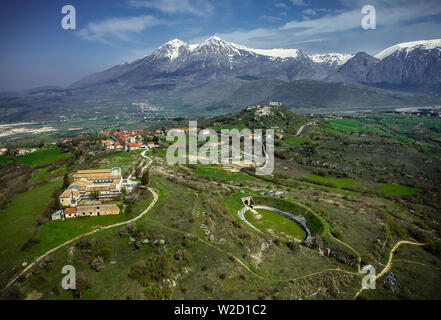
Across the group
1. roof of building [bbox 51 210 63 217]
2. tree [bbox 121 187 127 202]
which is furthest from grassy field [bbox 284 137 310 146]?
roof of building [bbox 51 210 63 217]

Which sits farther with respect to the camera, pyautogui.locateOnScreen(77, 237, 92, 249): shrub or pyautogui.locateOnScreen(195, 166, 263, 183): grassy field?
pyautogui.locateOnScreen(195, 166, 263, 183): grassy field

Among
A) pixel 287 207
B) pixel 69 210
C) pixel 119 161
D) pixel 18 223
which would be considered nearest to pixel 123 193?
pixel 69 210

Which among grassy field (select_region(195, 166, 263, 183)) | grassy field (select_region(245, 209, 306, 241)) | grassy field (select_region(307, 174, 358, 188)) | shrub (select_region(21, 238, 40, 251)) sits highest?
grassy field (select_region(195, 166, 263, 183))

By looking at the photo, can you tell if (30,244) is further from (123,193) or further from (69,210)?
(123,193)

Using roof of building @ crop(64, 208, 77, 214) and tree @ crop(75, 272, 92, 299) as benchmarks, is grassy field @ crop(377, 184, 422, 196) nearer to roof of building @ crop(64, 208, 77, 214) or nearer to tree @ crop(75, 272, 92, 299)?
tree @ crop(75, 272, 92, 299)

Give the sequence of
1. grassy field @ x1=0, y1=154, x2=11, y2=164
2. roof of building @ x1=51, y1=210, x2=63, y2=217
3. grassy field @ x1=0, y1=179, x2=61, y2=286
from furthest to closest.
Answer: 1. grassy field @ x1=0, y1=154, x2=11, y2=164
2. roof of building @ x1=51, y1=210, x2=63, y2=217
3. grassy field @ x1=0, y1=179, x2=61, y2=286

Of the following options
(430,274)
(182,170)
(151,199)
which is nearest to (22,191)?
(151,199)

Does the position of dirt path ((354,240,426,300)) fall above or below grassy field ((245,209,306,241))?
below

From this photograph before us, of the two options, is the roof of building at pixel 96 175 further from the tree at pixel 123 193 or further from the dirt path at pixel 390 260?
the dirt path at pixel 390 260

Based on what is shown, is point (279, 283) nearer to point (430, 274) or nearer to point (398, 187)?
point (430, 274)
